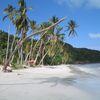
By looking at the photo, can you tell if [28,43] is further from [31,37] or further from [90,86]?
[90,86]

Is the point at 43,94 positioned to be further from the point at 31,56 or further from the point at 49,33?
the point at 31,56

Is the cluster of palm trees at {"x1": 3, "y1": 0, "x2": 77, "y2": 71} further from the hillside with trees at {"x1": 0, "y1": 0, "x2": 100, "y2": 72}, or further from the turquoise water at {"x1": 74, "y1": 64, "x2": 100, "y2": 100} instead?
the turquoise water at {"x1": 74, "y1": 64, "x2": 100, "y2": 100}

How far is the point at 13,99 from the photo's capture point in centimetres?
1034

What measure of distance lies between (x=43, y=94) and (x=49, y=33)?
3878 centimetres

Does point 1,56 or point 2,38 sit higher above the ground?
point 2,38

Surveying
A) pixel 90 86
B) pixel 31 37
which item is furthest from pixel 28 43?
pixel 90 86

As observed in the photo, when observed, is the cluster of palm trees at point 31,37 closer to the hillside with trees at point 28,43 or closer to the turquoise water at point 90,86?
the hillside with trees at point 28,43

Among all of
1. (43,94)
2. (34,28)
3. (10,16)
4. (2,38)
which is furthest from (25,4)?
(43,94)

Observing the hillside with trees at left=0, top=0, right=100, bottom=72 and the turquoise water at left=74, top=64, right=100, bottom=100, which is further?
the hillside with trees at left=0, top=0, right=100, bottom=72

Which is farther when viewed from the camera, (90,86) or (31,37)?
(31,37)

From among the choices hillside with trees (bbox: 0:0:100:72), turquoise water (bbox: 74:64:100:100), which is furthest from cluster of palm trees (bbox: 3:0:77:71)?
turquoise water (bbox: 74:64:100:100)

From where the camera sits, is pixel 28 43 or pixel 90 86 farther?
pixel 28 43

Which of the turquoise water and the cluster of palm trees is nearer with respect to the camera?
the turquoise water

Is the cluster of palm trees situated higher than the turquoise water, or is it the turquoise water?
the cluster of palm trees
